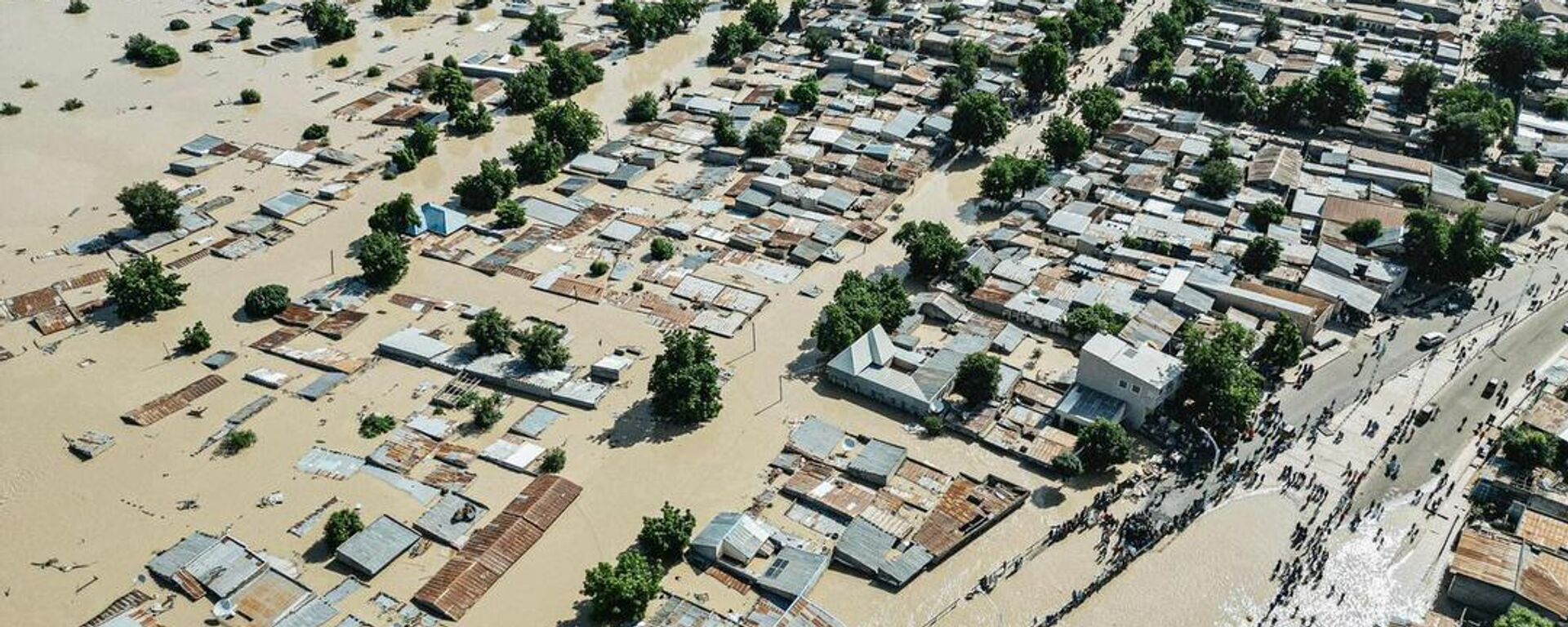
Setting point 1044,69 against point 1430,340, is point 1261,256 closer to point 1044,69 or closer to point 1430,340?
point 1430,340

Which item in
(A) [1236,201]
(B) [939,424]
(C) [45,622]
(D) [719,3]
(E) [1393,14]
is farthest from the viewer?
(D) [719,3]

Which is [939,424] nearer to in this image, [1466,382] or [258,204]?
[1466,382]

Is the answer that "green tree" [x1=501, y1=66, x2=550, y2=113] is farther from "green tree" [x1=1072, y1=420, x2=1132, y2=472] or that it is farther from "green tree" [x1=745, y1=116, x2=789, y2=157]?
"green tree" [x1=1072, y1=420, x2=1132, y2=472]

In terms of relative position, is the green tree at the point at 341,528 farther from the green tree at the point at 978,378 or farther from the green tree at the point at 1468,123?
the green tree at the point at 1468,123

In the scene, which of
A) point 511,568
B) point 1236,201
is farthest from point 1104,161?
point 511,568

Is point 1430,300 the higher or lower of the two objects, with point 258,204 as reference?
lower

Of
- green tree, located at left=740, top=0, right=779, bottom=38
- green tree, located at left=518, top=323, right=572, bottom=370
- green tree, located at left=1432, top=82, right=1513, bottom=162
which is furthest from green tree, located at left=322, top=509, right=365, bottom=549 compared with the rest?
green tree, located at left=1432, top=82, right=1513, bottom=162

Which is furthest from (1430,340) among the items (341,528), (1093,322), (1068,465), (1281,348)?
(341,528)
